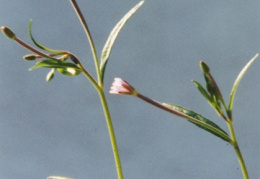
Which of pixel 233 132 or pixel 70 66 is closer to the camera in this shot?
pixel 233 132

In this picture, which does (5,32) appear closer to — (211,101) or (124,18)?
(124,18)

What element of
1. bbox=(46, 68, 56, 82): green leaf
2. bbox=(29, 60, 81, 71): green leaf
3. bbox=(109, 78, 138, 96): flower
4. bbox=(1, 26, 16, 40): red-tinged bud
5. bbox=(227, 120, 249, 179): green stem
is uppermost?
bbox=(1, 26, 16, 40): red-tinged bud

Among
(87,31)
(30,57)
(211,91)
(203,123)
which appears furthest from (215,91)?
(30,57)

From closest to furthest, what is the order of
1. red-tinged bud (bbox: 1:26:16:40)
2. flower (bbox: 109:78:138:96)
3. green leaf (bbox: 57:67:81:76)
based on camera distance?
1. flower (bbox: 109:78:138:96)
2. red-tinged bud (bbox: 1:26:16:40)
3. green leaf (bbox: 57:67:81:76)

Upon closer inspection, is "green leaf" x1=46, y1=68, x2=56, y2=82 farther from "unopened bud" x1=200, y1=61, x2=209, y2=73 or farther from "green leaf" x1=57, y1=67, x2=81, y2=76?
"unopened bud" x1=200, y1=61, x2=209, y2=73

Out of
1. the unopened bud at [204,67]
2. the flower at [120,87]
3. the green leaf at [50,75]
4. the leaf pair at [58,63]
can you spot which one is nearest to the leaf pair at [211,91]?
the unopened bud at [204,67]

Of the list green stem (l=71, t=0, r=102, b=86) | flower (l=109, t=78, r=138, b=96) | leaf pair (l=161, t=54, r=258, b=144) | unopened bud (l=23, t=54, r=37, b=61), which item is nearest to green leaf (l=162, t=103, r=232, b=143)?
leaf pair (l=161, t=54, r=258, b=144)

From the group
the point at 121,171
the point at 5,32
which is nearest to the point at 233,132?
the point at 121,171

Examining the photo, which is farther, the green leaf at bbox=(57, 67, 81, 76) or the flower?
the green leaf at bbox=(57, 67, 81, 76)

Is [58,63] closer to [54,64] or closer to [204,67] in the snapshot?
[54,64]
